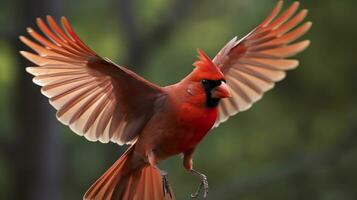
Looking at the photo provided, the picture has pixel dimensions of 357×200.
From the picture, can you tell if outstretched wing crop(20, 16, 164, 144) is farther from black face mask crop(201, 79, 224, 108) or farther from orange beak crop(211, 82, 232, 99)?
orange beak crop(211, 82, 232, 99)

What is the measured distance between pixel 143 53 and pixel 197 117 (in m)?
7.07

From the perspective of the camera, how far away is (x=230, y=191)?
1064 cm

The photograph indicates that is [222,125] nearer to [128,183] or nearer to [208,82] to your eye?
[128,183]

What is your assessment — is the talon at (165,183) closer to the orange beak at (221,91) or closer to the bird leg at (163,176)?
the bird leg at (163,176)

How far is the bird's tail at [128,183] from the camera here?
5383mm

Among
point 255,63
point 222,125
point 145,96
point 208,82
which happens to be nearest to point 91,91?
point 145,96

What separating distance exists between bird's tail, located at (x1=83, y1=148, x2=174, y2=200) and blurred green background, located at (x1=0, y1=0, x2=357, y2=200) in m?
4.45

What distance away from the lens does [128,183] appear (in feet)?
17.9

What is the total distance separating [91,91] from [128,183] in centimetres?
60

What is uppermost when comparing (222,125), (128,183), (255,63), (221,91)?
(221,91)

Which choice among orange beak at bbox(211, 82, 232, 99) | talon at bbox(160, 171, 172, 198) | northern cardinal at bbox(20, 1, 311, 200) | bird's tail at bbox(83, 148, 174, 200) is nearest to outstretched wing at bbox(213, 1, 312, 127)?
northern cardinal at bbox(20, 1, 311, 200)

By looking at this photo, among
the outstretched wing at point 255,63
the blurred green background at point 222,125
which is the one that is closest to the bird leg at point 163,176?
the outstretched wing at point 255,63

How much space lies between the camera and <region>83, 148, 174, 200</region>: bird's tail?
5383 mm

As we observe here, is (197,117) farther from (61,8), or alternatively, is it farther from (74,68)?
(61,8)
